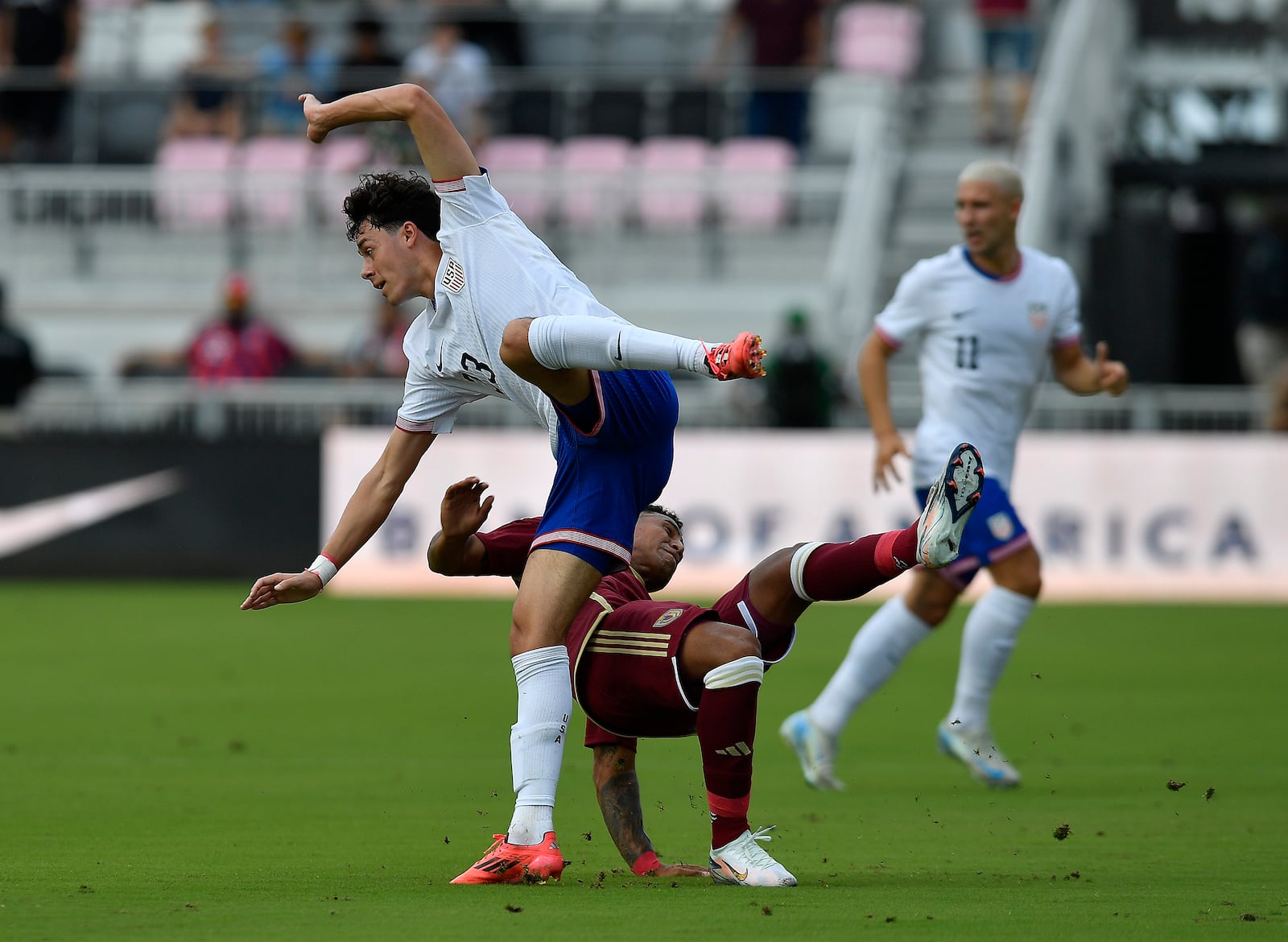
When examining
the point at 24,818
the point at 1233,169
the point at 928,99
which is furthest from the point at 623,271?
the point at 24,818

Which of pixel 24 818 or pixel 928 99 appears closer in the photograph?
pixel 24 818

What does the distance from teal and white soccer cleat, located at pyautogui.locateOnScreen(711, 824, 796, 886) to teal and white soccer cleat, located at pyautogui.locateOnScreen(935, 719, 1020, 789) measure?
2637 millimetres

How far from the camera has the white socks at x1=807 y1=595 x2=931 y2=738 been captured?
8.30 m

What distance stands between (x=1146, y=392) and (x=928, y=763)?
32.4 ft

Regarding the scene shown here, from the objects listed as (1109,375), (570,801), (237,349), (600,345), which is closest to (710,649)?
(600,345)

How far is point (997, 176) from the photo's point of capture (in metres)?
8.53

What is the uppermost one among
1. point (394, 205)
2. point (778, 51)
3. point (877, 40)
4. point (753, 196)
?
point (877, 40)

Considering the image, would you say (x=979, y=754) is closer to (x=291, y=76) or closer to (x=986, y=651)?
(x=986, y=651)

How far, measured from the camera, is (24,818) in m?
6.91

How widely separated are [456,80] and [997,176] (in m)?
13.2

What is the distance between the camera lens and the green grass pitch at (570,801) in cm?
514

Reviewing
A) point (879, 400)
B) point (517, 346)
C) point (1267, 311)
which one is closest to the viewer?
point (517, 346)

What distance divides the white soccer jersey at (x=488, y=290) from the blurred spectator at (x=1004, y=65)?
634 inches

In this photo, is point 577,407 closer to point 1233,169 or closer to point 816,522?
point 816,522
